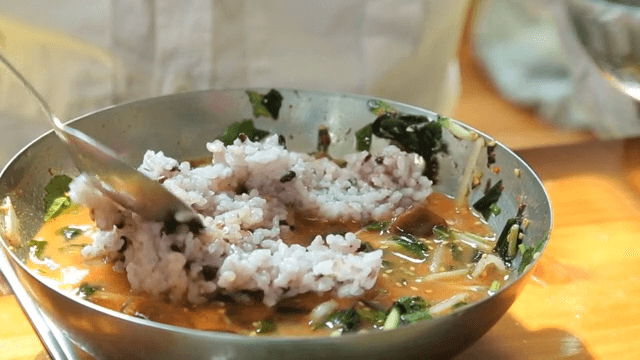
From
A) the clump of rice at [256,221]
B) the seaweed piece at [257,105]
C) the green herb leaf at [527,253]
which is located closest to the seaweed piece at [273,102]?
the seaweed piece at [257,105]

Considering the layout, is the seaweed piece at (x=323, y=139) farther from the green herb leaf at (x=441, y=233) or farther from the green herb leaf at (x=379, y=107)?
the green herb leaf at (x=441, y=233)

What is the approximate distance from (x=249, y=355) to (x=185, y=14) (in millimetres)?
1094

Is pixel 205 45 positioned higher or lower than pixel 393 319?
higher

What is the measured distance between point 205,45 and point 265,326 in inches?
37.8

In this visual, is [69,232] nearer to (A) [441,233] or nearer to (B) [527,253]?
(A) [441,233]

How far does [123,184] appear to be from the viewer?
84 cm

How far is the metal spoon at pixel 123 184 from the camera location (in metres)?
0.81

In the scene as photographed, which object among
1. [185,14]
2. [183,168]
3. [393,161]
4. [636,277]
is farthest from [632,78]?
[183,168]

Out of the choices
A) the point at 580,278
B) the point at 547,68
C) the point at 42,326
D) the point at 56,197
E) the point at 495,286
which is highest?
the point at 56,197

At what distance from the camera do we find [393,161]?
43.5 inches

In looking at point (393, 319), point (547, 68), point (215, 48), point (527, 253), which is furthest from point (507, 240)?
point (547, 68)

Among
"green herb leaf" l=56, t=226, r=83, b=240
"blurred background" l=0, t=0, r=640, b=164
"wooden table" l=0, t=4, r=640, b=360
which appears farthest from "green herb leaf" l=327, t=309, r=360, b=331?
"blurred background" l=0, t=0, r=640, b=164

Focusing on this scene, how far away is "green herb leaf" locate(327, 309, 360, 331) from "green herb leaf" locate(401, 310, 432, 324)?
59mm

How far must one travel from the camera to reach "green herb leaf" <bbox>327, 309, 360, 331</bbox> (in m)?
0.83
